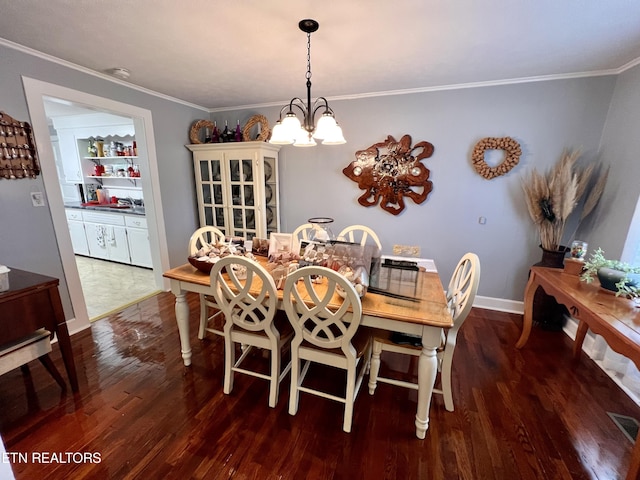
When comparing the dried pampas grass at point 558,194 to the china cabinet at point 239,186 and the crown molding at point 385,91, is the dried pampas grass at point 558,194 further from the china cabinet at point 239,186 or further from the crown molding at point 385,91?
the china cabinet at point 239,186

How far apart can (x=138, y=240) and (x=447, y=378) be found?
4272 mm

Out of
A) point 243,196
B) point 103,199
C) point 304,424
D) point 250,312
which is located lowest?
point 304,424

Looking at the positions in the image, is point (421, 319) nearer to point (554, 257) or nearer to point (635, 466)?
point (635, 466)

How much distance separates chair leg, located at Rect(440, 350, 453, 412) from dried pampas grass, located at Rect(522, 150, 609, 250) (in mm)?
1733

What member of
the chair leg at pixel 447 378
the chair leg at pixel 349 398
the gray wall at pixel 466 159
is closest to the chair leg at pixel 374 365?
the chair leg at pixel 349 398

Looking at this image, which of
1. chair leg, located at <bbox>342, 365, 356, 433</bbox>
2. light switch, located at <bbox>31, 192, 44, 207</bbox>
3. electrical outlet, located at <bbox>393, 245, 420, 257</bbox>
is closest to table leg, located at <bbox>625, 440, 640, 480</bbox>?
chair leg, located at <bbox>342, 365, 356, 433</bbox>

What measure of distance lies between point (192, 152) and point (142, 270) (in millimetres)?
1974

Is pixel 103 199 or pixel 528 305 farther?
pixel 103 199

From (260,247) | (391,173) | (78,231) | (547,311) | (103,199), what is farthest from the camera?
(103,199)

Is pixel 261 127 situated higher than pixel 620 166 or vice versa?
pixel 261 127

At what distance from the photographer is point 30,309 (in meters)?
1.57

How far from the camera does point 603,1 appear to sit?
142 centimetres

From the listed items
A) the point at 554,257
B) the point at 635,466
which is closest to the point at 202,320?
the point at 635,466

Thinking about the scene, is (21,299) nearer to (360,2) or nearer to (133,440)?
(133,440)
